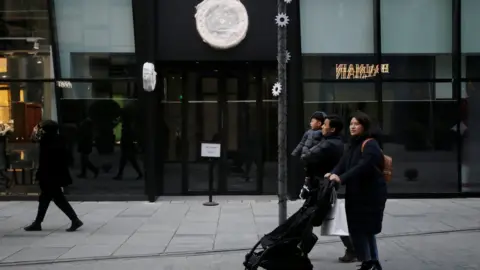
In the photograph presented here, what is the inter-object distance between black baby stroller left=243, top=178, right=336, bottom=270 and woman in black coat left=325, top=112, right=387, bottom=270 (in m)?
0.24

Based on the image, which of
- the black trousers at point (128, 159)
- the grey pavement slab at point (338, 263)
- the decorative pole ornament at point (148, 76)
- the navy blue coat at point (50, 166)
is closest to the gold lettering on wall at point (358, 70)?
the decorative pole ornament at point (148, 76)

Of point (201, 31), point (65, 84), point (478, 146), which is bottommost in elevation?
point (478, 146)

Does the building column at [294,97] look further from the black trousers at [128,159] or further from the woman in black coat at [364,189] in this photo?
the woman in black coat at [364,189]

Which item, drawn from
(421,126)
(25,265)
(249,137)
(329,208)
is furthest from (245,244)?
(421,126)

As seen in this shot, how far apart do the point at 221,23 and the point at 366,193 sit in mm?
7381

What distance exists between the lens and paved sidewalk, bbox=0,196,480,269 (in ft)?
26.9

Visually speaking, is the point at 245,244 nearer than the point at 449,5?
Yes

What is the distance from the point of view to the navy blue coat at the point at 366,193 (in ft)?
20.5

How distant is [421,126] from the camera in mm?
13164

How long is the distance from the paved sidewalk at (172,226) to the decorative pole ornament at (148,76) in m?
2.60

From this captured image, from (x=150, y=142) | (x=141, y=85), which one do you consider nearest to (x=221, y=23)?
(x=141, y=85)

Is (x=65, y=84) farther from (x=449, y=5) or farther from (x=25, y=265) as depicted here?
(x=449, y=5)

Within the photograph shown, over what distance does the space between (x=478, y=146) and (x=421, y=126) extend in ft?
5.10

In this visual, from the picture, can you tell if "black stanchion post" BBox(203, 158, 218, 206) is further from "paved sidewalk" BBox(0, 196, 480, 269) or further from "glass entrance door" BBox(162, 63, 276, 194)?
"glass entrance door" BBox(162, 63, 276, 194)
